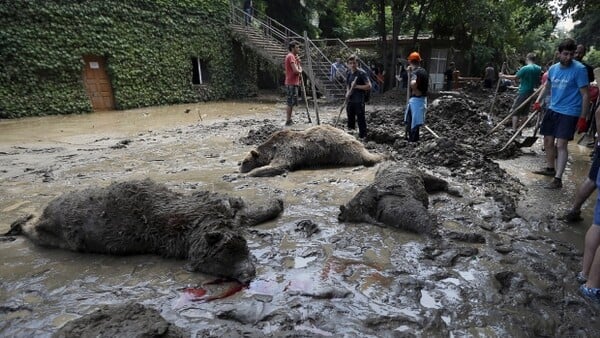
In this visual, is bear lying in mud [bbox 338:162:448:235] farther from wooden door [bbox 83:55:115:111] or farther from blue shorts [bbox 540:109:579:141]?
wooden door [bbox 83:55:115:111]

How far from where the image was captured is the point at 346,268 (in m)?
3.02

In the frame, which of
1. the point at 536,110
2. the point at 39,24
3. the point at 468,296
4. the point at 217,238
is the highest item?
the point at 39,24

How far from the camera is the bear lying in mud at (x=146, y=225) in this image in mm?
2916

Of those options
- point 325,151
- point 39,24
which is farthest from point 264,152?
point 39,24

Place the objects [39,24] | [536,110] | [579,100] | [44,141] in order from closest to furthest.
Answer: [579,100], [536,110], [44,141], [39,24]

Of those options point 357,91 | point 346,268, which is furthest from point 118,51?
point 346,268

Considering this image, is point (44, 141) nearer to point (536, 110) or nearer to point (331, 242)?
point (331, 242)

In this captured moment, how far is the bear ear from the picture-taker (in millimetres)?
2842

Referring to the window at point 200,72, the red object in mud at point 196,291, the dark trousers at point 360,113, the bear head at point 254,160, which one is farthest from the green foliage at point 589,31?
the red object in mud at point 196,291

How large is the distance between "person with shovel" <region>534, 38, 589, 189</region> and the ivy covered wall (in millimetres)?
15717

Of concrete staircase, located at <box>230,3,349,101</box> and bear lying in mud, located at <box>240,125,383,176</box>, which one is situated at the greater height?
concrete staircase, located at <box>230,3,349,101</box>

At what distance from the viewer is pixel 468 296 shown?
104 inches

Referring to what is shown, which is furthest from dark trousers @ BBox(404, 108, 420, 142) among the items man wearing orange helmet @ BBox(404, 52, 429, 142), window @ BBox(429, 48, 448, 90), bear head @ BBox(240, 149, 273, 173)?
window @ BBox(429, 48, 448, 90)

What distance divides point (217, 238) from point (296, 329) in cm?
92
